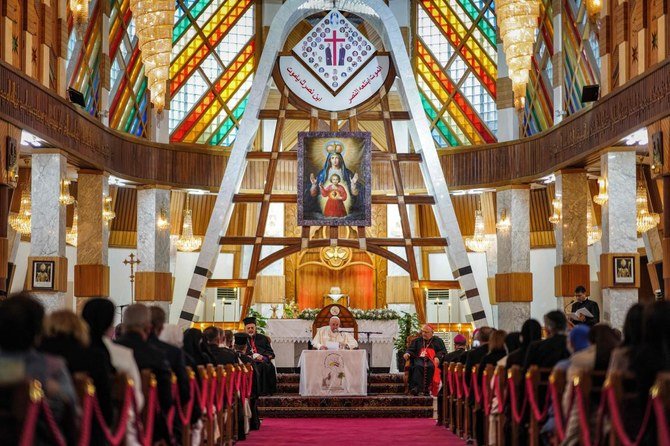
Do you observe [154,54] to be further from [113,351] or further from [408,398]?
[113,351]

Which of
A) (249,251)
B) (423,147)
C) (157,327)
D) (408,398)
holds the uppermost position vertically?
(423,147)

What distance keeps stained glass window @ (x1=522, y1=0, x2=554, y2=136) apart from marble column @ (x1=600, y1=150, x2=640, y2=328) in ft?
18.0

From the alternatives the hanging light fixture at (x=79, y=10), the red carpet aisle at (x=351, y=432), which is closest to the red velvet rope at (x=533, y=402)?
the red carpet aisle at (x=351, y=432)

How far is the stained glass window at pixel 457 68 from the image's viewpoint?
25.8 meters

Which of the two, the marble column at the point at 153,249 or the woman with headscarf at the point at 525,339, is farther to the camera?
the marble column at the point at 153,249

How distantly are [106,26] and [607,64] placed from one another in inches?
416

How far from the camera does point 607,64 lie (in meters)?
17.9

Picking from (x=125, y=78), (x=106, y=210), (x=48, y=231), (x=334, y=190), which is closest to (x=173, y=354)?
(x=48, y=231)

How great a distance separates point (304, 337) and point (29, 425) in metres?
15.8

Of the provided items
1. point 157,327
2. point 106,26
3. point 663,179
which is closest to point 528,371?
point 157,327

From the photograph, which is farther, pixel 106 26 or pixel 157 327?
pixel 106 26

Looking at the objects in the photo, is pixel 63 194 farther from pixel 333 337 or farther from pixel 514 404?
pixel 514 404

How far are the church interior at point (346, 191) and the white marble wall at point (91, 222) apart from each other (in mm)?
44

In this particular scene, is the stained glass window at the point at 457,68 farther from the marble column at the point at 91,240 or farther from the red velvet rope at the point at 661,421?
the red velvet rope at the point at 661,421
